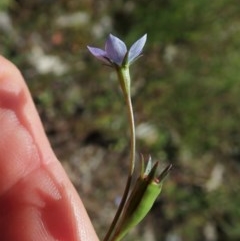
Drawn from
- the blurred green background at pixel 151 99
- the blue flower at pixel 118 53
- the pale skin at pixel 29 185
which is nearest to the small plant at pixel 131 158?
the blue flower at pixel 118 53

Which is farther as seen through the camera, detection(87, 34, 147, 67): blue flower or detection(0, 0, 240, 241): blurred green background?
detection(0, 0, 240, 241): blurred green background

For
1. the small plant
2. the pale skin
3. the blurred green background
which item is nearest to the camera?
the small plant

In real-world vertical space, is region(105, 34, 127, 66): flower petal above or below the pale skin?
above

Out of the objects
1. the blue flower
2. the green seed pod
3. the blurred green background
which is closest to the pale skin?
the green seed pod

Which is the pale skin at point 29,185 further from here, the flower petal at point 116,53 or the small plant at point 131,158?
the flower petal at point 116,53

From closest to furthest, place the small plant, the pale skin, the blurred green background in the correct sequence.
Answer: the small plant → the pale skin → the blurred green background

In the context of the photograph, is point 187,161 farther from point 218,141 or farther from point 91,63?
point 91,63

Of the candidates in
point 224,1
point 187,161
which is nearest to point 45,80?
point 187,161

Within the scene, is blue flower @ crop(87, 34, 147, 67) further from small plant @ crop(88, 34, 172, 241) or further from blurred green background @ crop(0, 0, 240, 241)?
blurred green background @ crop(0, 0, 240, 241)

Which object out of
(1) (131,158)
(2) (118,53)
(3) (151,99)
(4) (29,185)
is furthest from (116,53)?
(3) (151,99)
